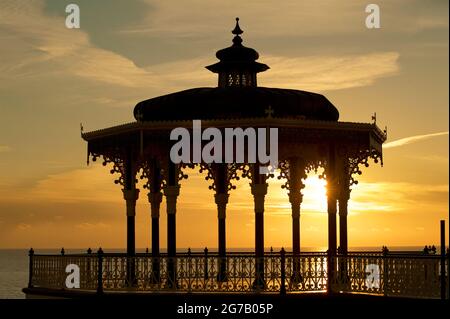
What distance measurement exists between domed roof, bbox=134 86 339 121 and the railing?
13.0 ft

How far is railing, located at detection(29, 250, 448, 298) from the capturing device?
2455 centimetres

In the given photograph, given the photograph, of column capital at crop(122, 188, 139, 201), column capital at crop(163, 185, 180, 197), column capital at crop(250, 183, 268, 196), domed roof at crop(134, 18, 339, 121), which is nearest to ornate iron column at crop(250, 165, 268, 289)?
column capital at crop(250, 183, 268, 196)

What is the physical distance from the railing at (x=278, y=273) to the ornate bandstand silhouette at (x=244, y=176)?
28mm

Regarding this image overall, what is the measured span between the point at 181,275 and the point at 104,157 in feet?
16.8

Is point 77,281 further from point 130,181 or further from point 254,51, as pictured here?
point 254,51

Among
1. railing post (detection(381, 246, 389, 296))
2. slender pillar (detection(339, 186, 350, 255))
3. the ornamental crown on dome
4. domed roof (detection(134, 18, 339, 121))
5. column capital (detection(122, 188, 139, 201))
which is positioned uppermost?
the ornamental crown on dome

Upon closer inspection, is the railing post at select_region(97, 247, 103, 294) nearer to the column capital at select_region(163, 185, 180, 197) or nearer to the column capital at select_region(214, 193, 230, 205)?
the column capital at select_region(163, 185, 180, 197)

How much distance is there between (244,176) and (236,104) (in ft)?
7.97

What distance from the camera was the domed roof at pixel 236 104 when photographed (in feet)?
88.9

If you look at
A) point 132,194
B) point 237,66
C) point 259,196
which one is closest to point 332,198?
point 259,196

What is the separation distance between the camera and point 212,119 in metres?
26.7

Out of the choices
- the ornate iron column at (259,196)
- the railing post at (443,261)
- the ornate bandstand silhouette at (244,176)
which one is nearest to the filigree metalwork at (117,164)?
the ornate bandstand silhouette at (244,176)
